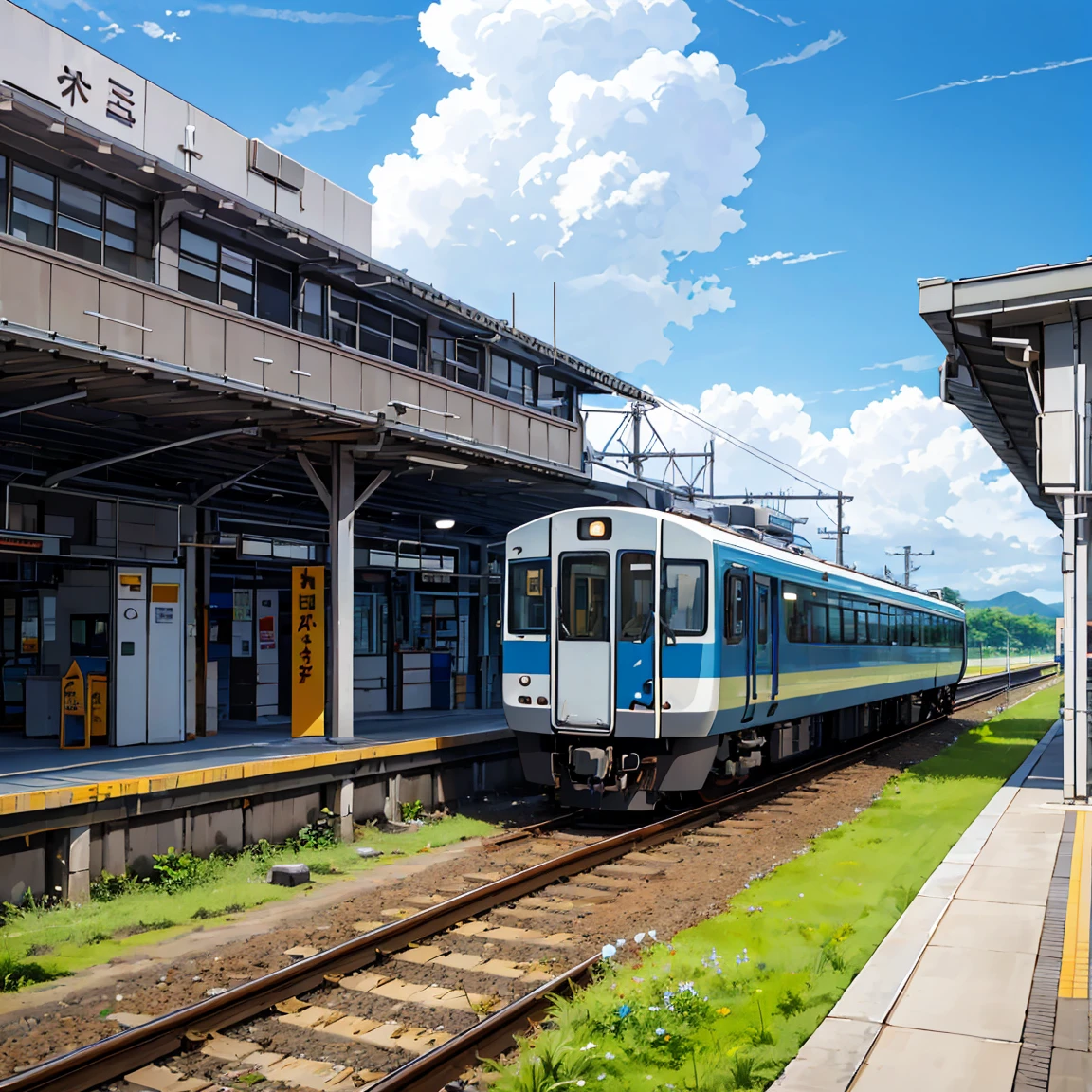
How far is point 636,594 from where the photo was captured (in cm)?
1198

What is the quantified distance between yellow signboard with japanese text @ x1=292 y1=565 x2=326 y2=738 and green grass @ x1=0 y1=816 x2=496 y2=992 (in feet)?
9.10

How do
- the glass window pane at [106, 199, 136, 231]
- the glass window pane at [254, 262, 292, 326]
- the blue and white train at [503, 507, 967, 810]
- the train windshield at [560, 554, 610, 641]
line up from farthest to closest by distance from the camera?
the glass window pane at [254, 262, 292, 326]
the glass window pane at [106, 199, 136, 231]
the train windshield at [560, 554, 610, 641]
the blue and white train at [503, 507, 967, 810]

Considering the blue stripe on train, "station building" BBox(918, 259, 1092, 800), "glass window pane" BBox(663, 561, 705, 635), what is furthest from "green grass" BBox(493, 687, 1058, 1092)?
the blue stripe on train

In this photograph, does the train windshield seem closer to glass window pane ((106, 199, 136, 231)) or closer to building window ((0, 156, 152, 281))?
building window ((0, 156, 152, 281))

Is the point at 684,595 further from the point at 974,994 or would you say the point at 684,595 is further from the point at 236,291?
the point at 236,291

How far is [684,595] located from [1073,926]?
17.6 ft

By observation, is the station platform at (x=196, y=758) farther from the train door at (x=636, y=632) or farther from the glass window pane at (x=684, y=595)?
the glass window pane at (x=684, y=595)

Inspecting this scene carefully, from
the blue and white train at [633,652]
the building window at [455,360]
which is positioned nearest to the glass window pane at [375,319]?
the building window at [455,360]

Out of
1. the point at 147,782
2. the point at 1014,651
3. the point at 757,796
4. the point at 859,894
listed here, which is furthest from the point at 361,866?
the point at 1014,651

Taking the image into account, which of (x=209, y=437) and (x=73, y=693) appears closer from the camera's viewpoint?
(x=209, y=437)

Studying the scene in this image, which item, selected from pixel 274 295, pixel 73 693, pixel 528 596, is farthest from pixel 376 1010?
pixel 274 295

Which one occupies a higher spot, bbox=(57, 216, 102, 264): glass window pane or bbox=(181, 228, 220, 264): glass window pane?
bbox=(181, 228, 220, 264): glass window pane

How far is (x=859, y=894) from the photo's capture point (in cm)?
895

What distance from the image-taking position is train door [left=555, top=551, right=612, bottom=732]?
39.0ft
